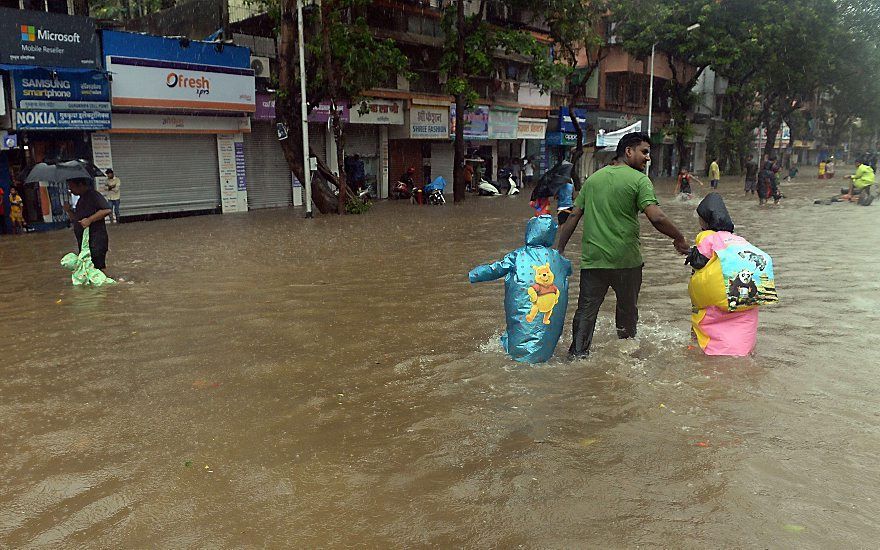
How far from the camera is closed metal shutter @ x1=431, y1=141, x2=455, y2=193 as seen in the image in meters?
31.0

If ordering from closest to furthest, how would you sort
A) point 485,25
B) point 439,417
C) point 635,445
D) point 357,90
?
point 635,445, point 439,417, point 357,90, point 485,25

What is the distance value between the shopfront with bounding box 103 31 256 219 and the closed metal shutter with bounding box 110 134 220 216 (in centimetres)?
3

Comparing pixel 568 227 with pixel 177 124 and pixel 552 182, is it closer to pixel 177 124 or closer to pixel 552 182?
pixel 552 182

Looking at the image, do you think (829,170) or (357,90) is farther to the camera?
(829,170)

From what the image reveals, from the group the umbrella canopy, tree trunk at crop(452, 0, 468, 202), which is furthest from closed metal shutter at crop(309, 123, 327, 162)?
the umbrella canopy

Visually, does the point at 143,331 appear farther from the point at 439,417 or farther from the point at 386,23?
the point at 386,23

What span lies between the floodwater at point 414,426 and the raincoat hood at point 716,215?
3.52 ft

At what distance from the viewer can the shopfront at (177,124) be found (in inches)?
730

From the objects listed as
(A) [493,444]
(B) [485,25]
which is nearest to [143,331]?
(A) [493,444]

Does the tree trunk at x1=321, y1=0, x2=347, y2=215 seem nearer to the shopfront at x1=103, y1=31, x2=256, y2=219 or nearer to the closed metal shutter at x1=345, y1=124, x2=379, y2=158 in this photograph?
the shopfront at x1=103, y1=31, x2=256, y2=219

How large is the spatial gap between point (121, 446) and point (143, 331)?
3.09 metres

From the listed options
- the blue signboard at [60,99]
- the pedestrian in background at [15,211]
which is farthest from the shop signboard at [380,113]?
the pedestrian in background at [15,211]

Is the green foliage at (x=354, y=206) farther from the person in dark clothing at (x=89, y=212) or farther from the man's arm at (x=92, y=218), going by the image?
the man's arm at (x=92, y=218)

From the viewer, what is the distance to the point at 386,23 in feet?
87.7
